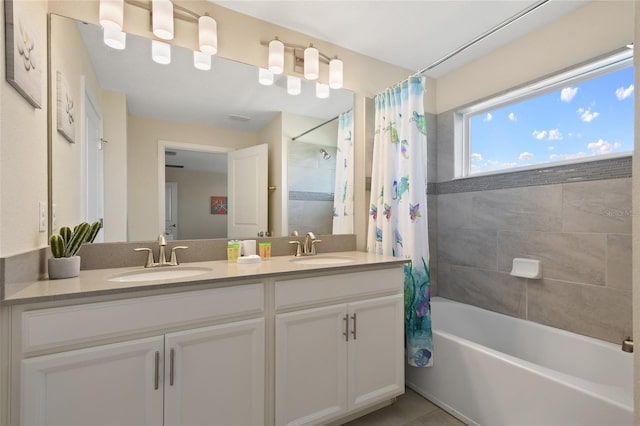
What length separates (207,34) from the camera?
174 centimetres

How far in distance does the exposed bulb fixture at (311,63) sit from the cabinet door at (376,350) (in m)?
1.56

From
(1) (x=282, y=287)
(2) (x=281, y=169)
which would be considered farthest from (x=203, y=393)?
(2) (x=281, y=169)

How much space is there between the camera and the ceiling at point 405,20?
183 cm

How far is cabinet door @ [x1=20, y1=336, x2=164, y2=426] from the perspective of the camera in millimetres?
978

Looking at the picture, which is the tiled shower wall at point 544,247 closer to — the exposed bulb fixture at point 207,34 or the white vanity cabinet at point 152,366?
the white vanity cabinet at point 152,366

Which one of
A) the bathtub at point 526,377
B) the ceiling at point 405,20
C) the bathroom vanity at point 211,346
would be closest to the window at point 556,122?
the ceiling at point 405,20

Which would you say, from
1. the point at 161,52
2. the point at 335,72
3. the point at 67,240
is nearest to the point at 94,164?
the point at 67,240

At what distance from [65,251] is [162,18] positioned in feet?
4.21

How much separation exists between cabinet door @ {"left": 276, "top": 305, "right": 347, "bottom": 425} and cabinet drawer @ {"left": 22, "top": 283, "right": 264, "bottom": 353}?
0.23 m

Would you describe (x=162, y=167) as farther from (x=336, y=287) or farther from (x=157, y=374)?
(x=336, y=287)

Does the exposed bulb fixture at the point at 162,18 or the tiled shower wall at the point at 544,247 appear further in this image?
the tiled shower wall at the point at 544,247

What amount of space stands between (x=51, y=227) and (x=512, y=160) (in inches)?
115

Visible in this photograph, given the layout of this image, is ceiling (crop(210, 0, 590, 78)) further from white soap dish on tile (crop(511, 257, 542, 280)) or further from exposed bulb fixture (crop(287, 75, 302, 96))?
white soap dish on tile (crop(511, 257, 542, 280))

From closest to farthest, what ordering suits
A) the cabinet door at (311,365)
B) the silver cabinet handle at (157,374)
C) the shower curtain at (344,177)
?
the silver cabinet handle at (157,374) → the cabinet door at (311,365) → the shower curtain at (344,177)
